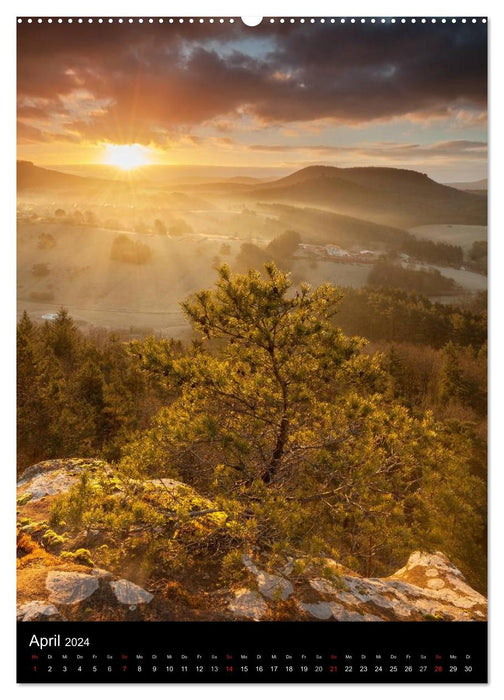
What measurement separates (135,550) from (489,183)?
5812 millimetres

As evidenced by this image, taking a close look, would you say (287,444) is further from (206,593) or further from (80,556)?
(80,556)

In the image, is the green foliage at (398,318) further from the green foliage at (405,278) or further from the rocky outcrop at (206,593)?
the rocky outcrop at (206,593)

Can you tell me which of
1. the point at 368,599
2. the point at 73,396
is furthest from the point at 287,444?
the point at 73,396

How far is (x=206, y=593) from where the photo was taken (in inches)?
171

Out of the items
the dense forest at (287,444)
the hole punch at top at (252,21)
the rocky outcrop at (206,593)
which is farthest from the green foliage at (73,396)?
the hole punch at top at (252,21)

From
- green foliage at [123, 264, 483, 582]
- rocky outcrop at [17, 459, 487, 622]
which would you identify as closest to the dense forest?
green foliage at [123, 264, 483, 582]

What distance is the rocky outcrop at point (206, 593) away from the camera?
13.3 ft

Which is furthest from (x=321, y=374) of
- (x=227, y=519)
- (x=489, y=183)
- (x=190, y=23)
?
(x=190, y=23)

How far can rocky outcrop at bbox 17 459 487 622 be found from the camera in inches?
159

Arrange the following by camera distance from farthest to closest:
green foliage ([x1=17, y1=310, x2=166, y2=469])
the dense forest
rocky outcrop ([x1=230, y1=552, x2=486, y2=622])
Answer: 1. green foliage ([x1=17, y1=310, x2=166, y2=469])
2. rocky outcrop ([x1=230, y1=552, x2=486, y2=622])
3. the dense forest

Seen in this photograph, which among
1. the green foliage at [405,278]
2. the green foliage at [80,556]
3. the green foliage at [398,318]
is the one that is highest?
the green foliage at [405,278]

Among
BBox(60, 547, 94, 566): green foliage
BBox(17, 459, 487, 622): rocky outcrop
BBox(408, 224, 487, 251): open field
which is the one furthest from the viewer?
BBox(408, 224, 487, 251): open field

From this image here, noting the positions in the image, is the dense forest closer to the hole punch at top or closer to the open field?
the open field

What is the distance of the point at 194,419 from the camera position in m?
4.16
